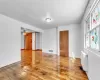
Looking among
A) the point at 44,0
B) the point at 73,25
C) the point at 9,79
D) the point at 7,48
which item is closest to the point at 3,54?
the point at 7,48

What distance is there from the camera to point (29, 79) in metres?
2.27

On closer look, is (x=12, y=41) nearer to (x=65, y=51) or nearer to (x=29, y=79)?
(x=29, y=79)

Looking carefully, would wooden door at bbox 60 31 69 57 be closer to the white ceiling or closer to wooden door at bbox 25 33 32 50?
the white ceiling

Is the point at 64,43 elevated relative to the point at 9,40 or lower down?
lower down

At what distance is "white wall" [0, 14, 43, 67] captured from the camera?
333cm

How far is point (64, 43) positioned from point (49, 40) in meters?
1.88

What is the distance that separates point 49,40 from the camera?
7.32 m

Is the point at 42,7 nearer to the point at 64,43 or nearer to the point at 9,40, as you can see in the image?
the point at 9,40

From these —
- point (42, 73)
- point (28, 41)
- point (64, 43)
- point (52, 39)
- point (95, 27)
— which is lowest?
point (42, 73)

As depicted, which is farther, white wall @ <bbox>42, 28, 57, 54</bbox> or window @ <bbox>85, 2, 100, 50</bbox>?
white wall @ <bbox>42, 28, 57, 54</bbox>

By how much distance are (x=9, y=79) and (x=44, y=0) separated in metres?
2.57

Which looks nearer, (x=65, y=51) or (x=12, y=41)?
(x=12, y=41)

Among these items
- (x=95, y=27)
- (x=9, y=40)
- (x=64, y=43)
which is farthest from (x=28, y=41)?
(x=95, y=27)

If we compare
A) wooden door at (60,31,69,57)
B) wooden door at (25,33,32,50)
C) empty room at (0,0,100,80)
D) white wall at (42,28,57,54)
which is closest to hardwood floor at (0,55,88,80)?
empty room at (0,0,100,80)
